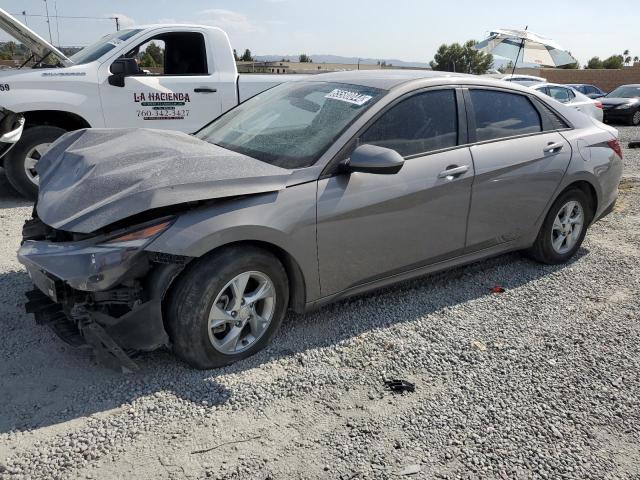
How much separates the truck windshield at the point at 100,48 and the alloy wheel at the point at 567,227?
17.5ft

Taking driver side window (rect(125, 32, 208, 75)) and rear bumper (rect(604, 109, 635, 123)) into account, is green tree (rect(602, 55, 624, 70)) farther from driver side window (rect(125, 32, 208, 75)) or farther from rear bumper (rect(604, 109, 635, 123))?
driver side window (rect(125, 32, 208, 75))

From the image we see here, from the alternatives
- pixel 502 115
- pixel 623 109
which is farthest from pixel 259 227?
pixel 623 109

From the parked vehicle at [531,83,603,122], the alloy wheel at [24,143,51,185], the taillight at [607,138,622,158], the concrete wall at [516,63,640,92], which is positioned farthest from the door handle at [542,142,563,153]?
the concrete wall at [516,63,640,92]

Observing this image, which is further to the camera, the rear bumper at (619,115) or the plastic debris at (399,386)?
the rear bumper at (619,115)

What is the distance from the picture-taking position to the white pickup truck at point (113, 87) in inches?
244

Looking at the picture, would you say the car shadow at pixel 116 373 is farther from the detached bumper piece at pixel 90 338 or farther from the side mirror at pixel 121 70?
the side mirror at pixel 121 70

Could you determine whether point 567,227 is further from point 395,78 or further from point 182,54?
point 182,54

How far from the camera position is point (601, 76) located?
3631 cm

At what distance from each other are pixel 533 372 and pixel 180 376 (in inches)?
82.2

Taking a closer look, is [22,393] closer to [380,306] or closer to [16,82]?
[380,306]

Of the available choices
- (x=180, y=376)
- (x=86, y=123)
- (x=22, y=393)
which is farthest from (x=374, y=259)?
(x=86, y=123)

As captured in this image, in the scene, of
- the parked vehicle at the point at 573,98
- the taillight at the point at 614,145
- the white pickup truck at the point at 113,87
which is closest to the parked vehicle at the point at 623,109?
the parked vehicle at the point at 573,98

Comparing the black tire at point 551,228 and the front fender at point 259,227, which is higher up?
the front fender at point 259,227

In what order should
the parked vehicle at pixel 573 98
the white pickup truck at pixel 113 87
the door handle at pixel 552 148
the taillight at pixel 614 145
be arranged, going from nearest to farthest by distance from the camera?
the door handle at pixel 552 148, the taillight at pixel 614 145, the white pickup truck at pixel 113 87, the parked vehicle at pixel 573 98
